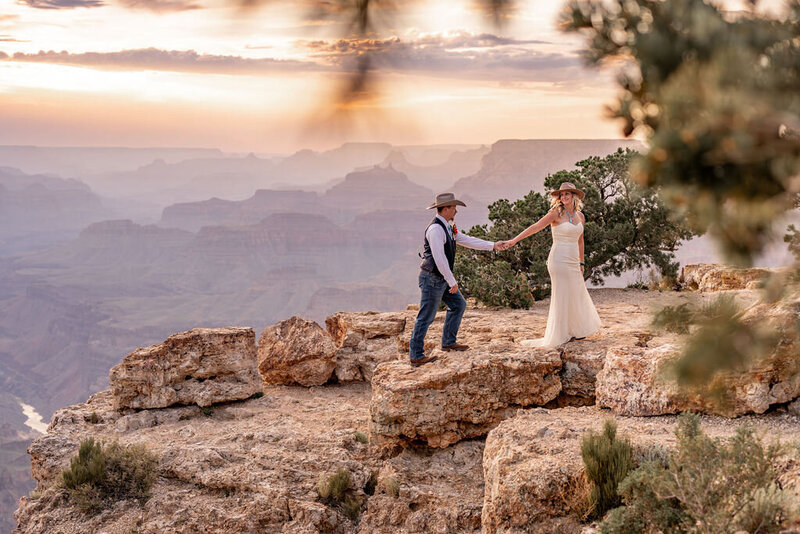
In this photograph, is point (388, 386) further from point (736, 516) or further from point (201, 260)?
point (201, 260)

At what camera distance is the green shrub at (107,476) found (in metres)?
6.99

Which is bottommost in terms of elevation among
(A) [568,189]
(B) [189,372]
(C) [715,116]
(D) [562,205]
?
(B) [189,372]

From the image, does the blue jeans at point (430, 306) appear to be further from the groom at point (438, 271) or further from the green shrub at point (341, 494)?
the green shrub at point (341, 494)

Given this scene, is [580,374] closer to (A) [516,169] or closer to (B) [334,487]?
(B) [334,487]

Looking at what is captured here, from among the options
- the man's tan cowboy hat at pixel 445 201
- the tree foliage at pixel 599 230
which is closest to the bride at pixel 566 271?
the man's tan cowboy hat at pixel 445 201

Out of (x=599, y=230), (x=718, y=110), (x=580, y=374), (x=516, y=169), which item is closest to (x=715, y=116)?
(x=718, y=110)

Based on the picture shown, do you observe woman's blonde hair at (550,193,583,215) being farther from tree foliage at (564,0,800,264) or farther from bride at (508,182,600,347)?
tree foliage at (564,0,800,264)

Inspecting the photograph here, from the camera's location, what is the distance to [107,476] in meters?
7.16

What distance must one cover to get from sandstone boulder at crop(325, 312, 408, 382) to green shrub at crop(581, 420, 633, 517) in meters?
5.63

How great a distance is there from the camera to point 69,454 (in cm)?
818

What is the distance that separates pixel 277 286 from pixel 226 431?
150m

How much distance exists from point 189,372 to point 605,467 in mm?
7082

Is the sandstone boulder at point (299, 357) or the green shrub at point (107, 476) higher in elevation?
the sandstone boulder at point (299, 357)

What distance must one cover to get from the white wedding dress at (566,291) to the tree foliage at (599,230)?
15.7ft
